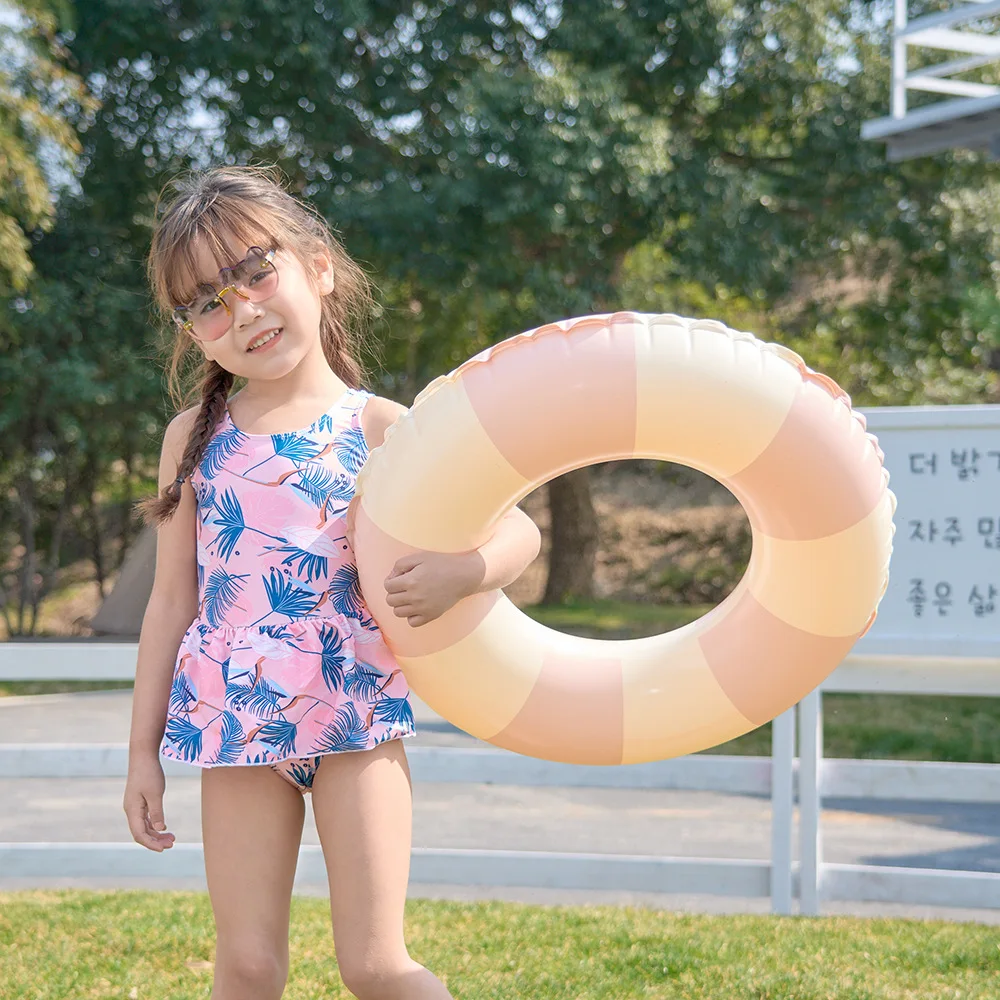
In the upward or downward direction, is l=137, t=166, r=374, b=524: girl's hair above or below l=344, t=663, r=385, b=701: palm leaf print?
above

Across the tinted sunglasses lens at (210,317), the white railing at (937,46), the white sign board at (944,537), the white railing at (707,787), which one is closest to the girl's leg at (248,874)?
the tinted sunglasses lens at (210,317)

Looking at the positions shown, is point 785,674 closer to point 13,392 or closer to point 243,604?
point 243,604

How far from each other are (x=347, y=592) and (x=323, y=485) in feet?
0.53

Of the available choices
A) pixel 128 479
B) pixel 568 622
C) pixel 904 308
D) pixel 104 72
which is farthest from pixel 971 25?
pixel 128 479

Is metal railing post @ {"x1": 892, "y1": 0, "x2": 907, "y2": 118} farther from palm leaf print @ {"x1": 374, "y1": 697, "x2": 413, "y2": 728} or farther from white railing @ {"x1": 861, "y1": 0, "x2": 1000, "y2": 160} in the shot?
palm leaf print @ {"x1": 374, "y1": 697, "x2": 413, "y2": 728}

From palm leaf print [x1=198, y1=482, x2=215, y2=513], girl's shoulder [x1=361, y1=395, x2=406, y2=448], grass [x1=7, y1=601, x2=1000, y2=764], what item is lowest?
grass [x1=7, y1=601, x2=1000, y2=764]

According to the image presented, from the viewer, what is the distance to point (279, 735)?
1.79 m

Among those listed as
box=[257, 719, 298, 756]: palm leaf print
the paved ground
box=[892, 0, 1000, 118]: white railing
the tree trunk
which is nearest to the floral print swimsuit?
box=[257, 719, 298, 756]: palm leaf print

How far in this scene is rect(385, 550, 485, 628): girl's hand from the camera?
179cm

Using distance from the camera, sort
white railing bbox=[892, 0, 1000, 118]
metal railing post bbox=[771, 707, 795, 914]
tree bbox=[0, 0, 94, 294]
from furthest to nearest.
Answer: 1. tree bbox=[0, 0, 94, 294]
2. white railing bbox=[892, 0, 1000, 118]
3. metal railing post bbox=[771, 707, 795, 914]

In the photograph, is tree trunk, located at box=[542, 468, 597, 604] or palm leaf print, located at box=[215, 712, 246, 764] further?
tree trunk, located at box=[542, 468, 597, 604]

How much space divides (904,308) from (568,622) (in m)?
4.51

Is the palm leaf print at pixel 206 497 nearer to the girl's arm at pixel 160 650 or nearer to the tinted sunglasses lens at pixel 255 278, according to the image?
the girl's arm at pixel 160 650

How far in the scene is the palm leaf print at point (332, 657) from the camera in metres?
1.83
